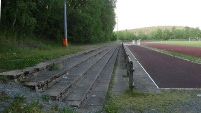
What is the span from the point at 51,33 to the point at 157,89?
21430mm

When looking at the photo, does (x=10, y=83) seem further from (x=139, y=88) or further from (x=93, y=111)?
(x=139, y=88)

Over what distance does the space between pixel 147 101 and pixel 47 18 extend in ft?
66.2

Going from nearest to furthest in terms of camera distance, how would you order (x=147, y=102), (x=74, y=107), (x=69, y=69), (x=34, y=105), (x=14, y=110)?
(x=14, y=110)
(x=34, y=105)
(x=74, y=107)
(x=147, y=102)
(x=69, y=69)

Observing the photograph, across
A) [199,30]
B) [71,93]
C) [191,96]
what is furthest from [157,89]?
[199,30]

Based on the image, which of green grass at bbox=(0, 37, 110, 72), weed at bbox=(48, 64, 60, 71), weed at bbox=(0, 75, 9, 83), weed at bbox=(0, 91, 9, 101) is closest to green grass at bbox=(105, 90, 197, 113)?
weed at bbox=(0, 91, 9, 101)

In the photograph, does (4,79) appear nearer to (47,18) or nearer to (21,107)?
(21,107)

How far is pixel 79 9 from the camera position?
34906 millimetres

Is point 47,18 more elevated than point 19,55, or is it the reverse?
point 47,18

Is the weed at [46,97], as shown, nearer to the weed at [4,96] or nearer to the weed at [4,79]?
the weed at [4,96]

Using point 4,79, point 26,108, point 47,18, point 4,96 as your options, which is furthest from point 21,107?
point 47,18

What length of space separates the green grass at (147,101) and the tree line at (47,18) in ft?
33.0

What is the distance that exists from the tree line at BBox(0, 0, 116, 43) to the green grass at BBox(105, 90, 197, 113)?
10.1m

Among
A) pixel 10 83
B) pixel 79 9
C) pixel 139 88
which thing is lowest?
pixel 139 88

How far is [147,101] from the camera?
7957 mm
